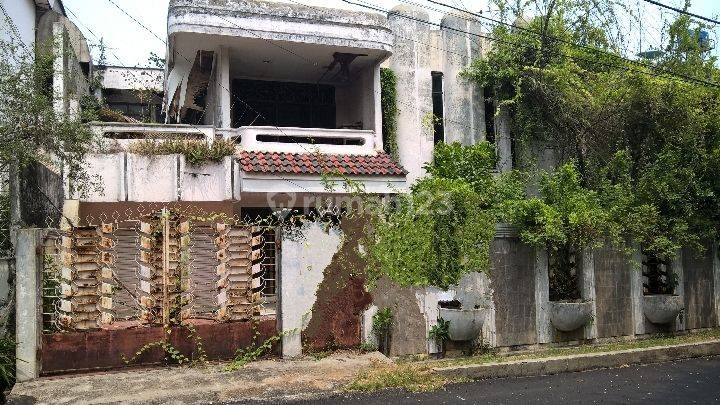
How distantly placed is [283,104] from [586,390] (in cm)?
969

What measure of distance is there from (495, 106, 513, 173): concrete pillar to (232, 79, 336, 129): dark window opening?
4.30m

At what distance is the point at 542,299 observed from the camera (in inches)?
404

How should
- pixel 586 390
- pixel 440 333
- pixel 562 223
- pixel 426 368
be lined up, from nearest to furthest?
1. pixel 586 390
2. pixel 426 368
3. pixel 440 333
4. pixel 562 223

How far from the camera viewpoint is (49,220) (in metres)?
9.11

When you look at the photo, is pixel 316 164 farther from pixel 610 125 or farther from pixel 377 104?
pixel 610 125

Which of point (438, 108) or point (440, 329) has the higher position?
point (438, 108)

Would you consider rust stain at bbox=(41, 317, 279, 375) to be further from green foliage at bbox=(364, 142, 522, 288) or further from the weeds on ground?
the weeds on ground

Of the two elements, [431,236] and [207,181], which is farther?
[207,181]

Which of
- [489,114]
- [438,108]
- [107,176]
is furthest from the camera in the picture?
[489,114]

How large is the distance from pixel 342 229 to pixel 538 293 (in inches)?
149

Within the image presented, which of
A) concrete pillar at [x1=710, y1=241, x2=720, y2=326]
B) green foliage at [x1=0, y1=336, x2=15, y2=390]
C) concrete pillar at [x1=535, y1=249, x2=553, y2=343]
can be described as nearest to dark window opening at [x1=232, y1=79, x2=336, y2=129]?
concrete pillar at [x1=535, y1=249, x2=553, y2=343]

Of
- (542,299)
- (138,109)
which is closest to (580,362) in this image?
(542,299)

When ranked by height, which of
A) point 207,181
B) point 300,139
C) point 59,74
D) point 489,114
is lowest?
point 207,181

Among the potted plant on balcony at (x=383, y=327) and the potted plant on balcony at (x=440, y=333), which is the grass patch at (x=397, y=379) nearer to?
the potted plant on balcony at (x=383, y=327)
